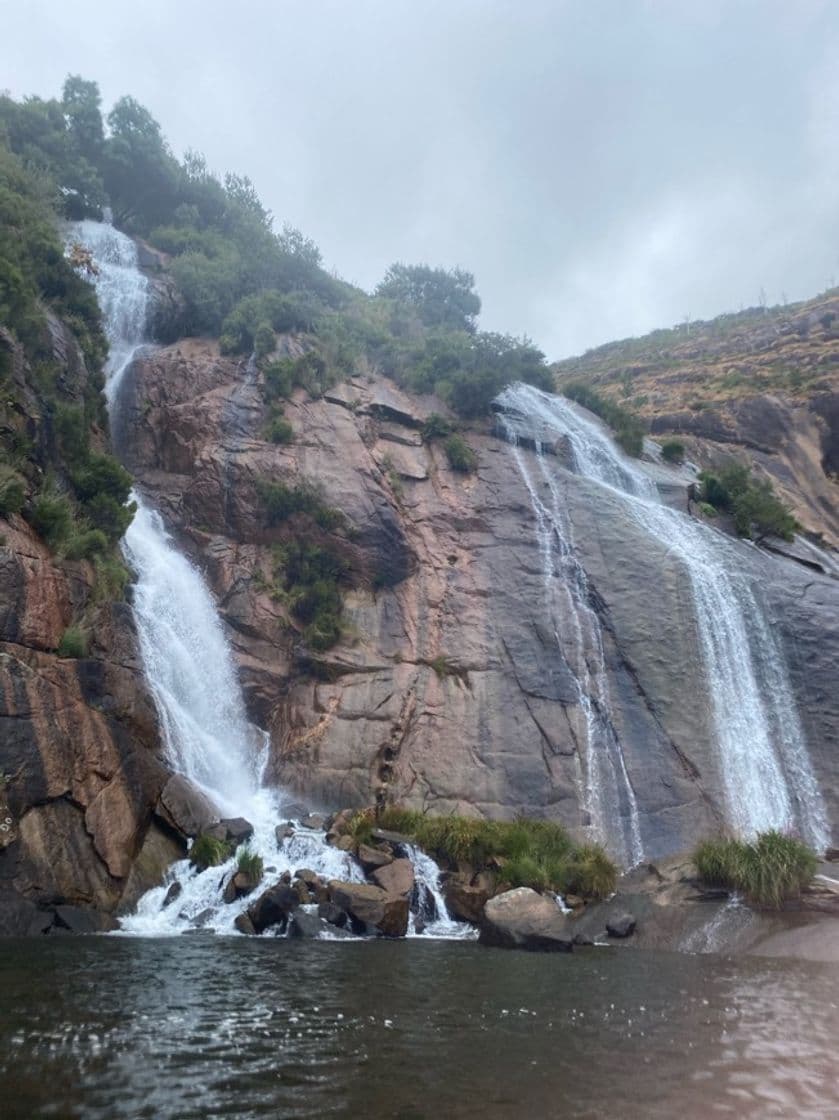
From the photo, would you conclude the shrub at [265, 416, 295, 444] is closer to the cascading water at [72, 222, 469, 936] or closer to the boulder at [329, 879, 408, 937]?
the cascading water at [72, 222, 469, 936]

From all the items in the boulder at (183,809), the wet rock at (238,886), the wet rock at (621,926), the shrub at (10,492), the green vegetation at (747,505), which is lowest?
the wet rock at (621,926)

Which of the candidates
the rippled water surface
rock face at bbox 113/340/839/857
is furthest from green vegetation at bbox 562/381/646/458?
the rippled water surface

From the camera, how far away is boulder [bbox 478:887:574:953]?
15.2 metres

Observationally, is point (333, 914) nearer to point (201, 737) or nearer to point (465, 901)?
point (465, 901)

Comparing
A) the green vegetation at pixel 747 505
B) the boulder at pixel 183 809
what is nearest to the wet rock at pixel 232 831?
the boulder at pixel 183 809

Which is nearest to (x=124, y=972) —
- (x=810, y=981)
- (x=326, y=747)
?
(x=810, y=981)

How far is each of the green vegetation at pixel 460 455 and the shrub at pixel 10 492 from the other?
727 inches

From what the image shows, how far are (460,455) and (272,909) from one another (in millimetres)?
21214

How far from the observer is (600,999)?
1083 centimetres

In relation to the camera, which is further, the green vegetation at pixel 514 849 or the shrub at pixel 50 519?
the green vegetation at pixel 514 849

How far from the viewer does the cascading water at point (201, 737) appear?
635 inches

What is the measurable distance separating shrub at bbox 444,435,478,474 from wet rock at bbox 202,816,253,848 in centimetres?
1847

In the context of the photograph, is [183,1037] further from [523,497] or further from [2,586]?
[523,497]

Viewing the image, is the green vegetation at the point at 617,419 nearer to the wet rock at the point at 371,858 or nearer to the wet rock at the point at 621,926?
the wet rock at the point at 621,926
